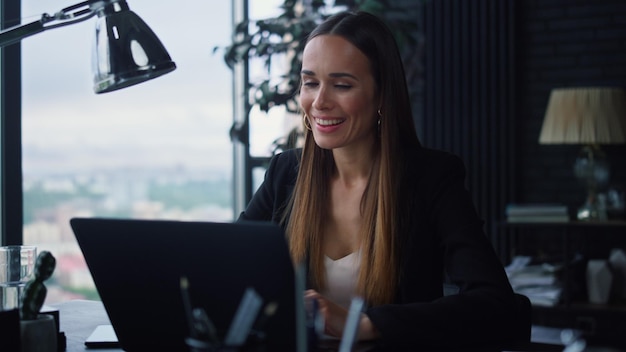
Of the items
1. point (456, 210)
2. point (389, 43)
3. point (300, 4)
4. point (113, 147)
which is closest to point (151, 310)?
point (456, 210)

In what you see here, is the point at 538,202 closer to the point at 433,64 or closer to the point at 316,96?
the point at 433,64

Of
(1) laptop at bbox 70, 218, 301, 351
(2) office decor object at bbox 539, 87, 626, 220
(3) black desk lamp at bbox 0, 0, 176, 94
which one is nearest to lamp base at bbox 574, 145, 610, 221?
(2) office decor object at bbox 539, 87, 626, 220

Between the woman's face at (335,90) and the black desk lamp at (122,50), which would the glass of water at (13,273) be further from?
the woman's face at (335,90)

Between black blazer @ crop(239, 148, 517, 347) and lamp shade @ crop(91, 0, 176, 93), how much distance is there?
578 millimetres

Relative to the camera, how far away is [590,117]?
4.18 m

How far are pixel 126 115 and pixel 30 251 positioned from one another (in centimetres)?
267

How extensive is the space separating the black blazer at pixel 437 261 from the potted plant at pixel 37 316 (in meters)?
0.53

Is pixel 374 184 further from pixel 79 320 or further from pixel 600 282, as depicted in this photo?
pixel 600 282

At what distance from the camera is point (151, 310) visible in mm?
1290

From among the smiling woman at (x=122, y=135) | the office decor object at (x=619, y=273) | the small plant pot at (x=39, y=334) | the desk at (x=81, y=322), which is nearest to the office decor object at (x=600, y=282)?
the office decor object at (x=619, y=273)

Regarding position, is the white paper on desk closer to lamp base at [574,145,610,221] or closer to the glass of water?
the glass of water

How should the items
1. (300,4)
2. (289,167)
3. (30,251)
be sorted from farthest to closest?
(300,4), (289,167), (30,251)

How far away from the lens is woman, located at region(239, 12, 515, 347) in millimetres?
1877

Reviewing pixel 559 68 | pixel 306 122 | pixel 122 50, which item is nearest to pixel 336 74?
pixel 306 122
